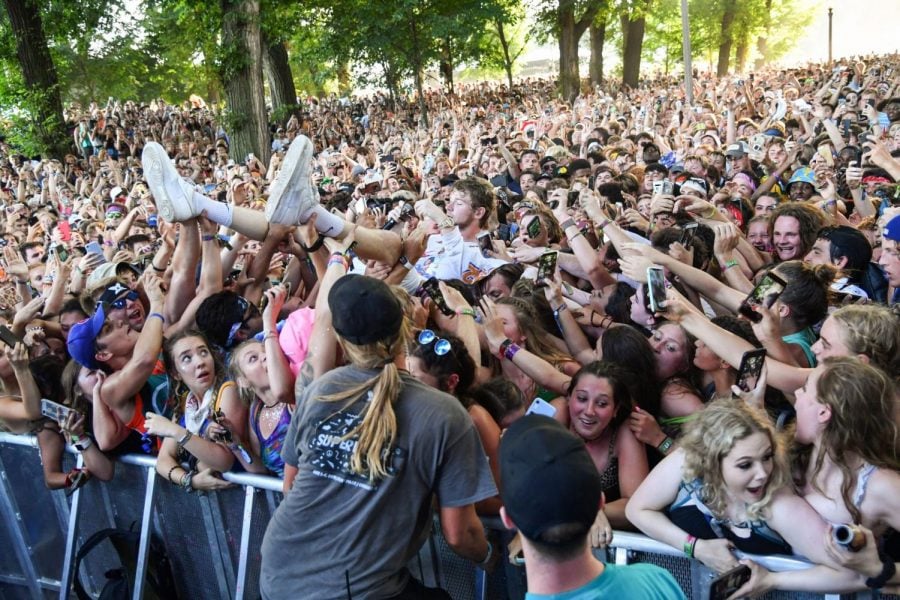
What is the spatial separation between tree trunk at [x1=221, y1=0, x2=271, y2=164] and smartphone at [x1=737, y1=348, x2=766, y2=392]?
551 inches

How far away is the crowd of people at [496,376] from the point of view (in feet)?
7.18

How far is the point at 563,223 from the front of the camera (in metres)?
4.98

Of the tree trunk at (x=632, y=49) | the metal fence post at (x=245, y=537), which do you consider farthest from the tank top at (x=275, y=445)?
the tree trunk at (x=632, y=49)

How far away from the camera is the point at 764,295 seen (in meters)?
3.12

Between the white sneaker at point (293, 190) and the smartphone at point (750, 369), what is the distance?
83.6 inches

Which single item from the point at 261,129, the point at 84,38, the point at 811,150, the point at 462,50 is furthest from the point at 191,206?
the point at 462,50

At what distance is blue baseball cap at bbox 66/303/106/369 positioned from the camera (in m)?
3.69

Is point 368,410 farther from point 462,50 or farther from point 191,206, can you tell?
point 462,50

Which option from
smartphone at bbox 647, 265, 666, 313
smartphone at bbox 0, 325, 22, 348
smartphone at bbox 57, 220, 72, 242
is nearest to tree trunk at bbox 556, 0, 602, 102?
smartphone at bbox 57, 220, 72, 242

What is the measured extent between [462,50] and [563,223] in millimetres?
21256

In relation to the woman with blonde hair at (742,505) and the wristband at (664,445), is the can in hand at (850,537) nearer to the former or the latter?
the woman with blonde hair at (742,505)

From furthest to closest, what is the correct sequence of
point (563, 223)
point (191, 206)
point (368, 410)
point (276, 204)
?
point (563, 223), point (191, 206), point (276, 204), point (368, 410)

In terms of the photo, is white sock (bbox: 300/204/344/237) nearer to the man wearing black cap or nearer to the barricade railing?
the barricade railing

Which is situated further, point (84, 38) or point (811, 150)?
point (84, 38)
